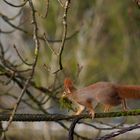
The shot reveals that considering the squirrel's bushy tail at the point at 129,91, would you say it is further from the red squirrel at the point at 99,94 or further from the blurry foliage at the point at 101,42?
the blurry foliage at the point at 101,42

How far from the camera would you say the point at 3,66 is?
9.73ft

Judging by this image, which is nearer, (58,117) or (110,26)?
(58,117)

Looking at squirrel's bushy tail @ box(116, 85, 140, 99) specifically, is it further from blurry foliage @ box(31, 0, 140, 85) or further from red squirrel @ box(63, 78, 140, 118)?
blurry foliage @ box(31, 0, 140, 85)

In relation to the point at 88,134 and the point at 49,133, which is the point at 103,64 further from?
the point at 88,134

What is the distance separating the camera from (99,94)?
4.90 feet

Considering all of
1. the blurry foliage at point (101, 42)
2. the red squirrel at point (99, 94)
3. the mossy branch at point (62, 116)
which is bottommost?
the blurry foliage at point (101, 42)

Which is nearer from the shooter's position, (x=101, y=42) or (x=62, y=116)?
(x=62, y=116)

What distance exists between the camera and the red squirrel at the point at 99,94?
4.86ft

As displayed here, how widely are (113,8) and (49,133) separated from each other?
6828 mm

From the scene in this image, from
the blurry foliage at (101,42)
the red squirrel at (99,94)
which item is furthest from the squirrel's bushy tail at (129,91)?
the blurry foliage at (101,42)

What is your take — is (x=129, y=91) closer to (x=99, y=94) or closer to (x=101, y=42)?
(x=99, y=94)

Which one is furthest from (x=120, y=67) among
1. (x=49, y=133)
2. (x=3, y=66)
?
(x=3, y=66)

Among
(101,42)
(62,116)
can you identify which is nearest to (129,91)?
(62,116)

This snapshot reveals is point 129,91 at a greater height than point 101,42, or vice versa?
point 129,91
